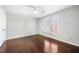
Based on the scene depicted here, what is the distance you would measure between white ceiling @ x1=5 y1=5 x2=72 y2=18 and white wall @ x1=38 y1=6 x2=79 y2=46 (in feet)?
0.34

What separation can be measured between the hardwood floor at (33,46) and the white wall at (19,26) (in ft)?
0.35

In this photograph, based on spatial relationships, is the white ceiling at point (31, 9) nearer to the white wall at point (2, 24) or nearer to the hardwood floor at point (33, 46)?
the white wall at point (2, 24)

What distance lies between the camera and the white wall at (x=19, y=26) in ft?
5.27

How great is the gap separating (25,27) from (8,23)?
1.15 ft

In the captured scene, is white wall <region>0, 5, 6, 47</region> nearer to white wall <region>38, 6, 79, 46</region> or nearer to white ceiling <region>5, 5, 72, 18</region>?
white ceiling <region>5, 5, 72, 18</region>

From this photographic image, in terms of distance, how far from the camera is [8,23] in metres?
1.60

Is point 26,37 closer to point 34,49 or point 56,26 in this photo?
point 34,49

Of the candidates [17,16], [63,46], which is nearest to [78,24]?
[63,46]

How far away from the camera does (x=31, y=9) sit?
1.65 metres

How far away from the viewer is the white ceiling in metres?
1.58

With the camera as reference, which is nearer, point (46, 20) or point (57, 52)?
point (57, 52)

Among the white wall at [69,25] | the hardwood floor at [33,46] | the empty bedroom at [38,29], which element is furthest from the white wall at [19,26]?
the white wall at [69,25]

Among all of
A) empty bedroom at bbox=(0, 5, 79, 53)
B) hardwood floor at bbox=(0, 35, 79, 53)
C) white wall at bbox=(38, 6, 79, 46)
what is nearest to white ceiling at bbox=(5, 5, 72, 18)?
empty bedroom at bbox=(0, 5, 79, 53)

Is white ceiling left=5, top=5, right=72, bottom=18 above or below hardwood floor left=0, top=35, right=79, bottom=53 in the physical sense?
above
